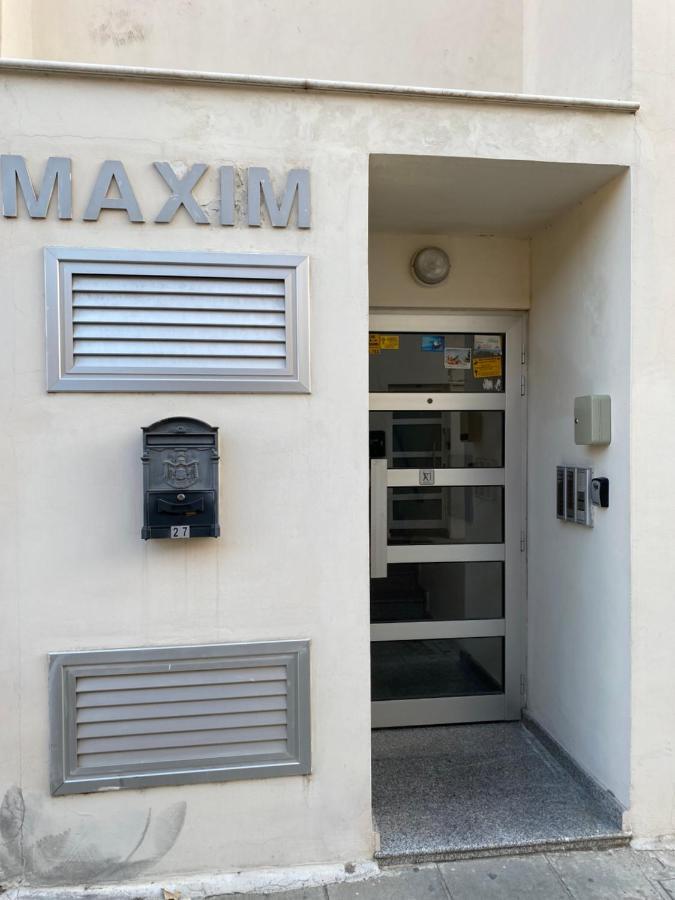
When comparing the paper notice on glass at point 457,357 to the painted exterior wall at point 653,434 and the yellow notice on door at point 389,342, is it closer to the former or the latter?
the yellow notice on door at point 389,342

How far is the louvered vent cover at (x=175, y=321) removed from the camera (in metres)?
2.53

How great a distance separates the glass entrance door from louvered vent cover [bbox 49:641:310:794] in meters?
1.20

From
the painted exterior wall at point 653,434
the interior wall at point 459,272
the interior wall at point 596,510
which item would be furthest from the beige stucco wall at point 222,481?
the interior wall at point 459,272

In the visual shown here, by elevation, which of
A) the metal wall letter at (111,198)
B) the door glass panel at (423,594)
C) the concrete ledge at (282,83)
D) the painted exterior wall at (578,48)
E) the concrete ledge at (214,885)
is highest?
the painted exterior wall at (578,48)

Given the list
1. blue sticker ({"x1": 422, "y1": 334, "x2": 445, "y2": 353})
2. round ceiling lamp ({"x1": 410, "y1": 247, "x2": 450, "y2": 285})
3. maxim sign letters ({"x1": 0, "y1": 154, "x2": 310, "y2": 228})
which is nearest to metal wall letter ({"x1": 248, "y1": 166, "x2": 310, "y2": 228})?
maxim sign letters ({"x1": 0, "y1": 154, "x2": 310, "y2": 228})

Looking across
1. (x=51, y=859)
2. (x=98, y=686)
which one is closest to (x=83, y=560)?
(x=98, y=686)

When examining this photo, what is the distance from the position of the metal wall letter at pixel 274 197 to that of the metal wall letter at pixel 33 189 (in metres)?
0.71

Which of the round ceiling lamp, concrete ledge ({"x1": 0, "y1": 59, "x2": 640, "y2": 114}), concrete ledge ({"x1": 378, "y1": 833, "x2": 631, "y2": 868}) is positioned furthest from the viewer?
the round ceiling lamp

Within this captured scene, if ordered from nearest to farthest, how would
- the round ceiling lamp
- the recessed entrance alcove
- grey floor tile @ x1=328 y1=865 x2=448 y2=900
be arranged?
grey floor tile @ x1=328 y1=865 x2=448 y2=900 → the recessed entrance alcove → the round ceiling lamp

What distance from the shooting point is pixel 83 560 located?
2572 mm

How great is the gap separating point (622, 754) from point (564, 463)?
1.41 meters

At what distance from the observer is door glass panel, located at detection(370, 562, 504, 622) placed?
3.82 metres

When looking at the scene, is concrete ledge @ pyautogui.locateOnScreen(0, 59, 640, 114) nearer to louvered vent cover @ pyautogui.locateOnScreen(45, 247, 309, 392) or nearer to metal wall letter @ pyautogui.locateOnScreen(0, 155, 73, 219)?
metal wall letter @ pyautogui.locateOnScreen(0, 155, 73, 219)

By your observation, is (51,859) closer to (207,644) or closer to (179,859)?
(179,859)
